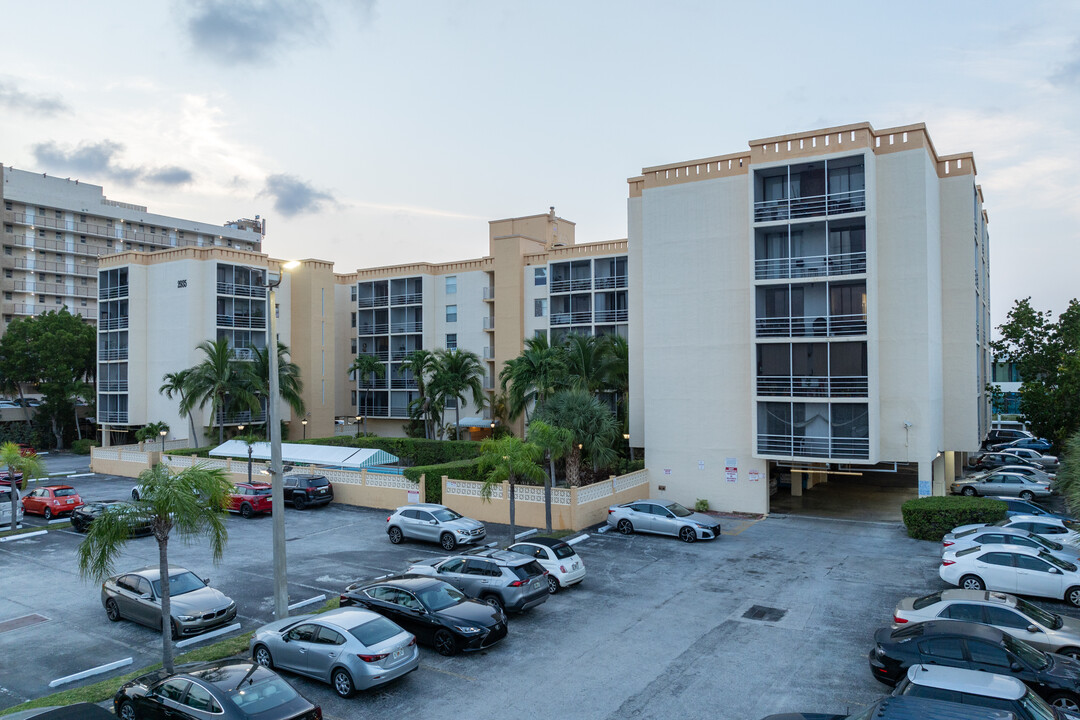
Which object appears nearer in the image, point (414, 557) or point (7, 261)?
point (414, 557)

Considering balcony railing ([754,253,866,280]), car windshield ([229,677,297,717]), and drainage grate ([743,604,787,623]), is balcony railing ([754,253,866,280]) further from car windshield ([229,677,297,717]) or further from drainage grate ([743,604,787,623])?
car windshield ([229,677,297,717])

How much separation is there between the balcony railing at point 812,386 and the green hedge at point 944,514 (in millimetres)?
4901

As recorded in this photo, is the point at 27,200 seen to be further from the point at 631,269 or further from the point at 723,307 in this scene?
the point at 723,307

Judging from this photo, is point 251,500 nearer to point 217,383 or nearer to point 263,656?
point 217,383

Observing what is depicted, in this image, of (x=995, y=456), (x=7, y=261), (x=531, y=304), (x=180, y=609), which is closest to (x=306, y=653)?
(x=180, y=609)

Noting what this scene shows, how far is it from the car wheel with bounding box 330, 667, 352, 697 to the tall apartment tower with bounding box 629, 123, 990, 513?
21.8m

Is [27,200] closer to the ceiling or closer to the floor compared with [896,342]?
closer to the ceiling

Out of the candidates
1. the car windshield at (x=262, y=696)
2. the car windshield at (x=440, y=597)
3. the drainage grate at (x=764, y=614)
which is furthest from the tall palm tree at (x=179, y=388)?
the drainage grate at (x=764, y=614)

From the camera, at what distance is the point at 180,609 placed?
16328 millimetres

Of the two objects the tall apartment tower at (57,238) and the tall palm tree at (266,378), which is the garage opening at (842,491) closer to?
the tall palm tree at (266,378)

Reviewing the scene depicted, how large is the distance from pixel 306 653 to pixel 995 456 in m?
43.8

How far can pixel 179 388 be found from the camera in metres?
45.9

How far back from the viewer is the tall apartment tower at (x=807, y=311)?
29.0m

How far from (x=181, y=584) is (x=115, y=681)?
385 centimetres
